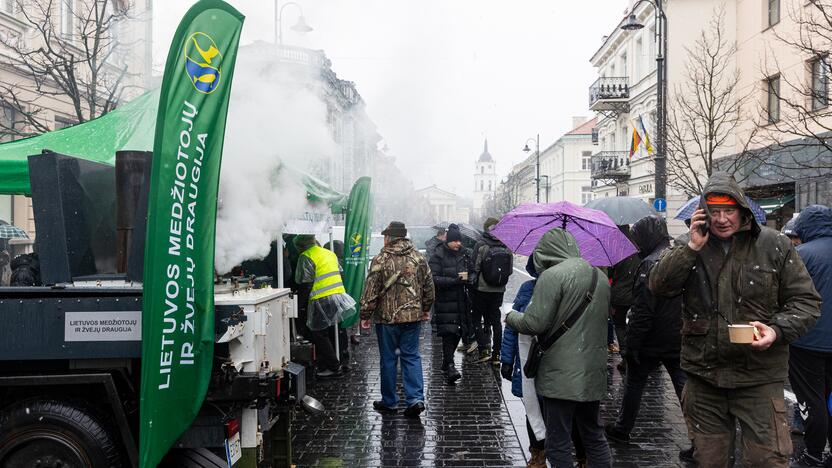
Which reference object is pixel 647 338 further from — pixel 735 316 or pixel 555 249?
pixel 735 316

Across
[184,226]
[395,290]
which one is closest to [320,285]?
[395,290]

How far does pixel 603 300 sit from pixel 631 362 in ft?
4.91

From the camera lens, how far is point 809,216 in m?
4.99

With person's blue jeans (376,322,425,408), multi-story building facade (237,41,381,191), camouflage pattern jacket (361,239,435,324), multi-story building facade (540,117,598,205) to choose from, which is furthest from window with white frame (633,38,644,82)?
person's blue jeans (376,322,425,408)

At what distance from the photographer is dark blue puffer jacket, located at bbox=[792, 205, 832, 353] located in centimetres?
468

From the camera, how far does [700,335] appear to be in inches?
136

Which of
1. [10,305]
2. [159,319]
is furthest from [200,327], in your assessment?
[10,305]

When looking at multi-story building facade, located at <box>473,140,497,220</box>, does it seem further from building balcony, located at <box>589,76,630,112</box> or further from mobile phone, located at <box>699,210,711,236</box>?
mobile phone, located at <box>699,210,711,236</box>

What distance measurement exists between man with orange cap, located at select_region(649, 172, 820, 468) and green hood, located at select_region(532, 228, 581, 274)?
2.47ft

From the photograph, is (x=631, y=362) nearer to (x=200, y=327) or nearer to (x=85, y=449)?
(x=200, y=327)

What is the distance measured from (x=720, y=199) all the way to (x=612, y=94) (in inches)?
1348

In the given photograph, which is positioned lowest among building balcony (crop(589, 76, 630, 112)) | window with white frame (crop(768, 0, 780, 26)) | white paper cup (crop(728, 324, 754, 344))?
white paper cup (crop(728, 324, 754, 344))

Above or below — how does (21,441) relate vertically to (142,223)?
below

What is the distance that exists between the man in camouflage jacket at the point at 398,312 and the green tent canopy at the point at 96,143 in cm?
135
